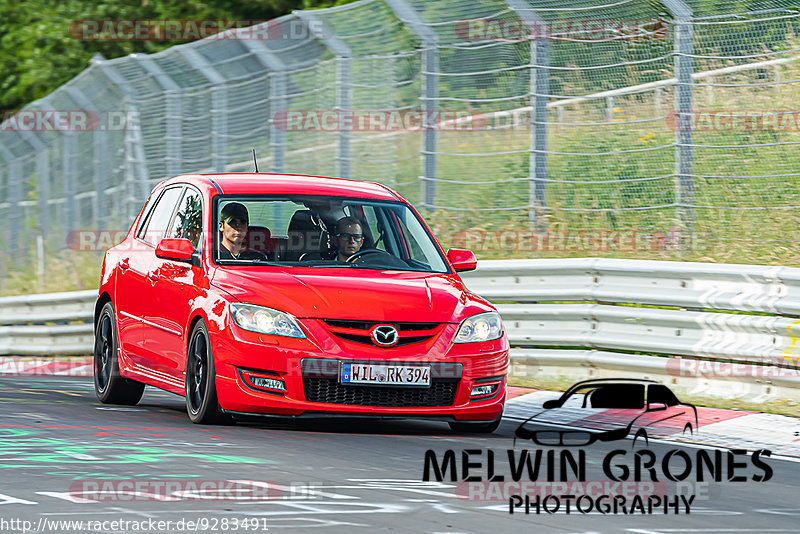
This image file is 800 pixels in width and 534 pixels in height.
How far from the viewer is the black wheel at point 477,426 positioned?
32.9 feet

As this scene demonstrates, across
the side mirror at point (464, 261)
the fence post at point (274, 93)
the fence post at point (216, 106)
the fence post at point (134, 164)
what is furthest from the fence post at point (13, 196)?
the side mirror at point (464, 261)

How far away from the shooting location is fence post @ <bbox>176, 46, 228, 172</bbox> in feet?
60.7

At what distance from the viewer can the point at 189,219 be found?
11.0m

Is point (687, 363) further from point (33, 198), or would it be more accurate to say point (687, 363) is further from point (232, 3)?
point (232, 3)

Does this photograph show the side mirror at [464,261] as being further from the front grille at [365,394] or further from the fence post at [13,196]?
the fence post at [13,196]

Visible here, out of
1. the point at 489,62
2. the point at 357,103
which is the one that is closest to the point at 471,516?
the point at 489,62

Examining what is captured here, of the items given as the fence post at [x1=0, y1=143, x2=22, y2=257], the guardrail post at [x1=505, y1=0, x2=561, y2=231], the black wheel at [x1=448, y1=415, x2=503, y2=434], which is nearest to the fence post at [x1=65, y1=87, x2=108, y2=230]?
the fence post at [x1=0, y1=143, x2=22, y2=257]

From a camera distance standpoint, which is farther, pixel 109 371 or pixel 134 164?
pixel 134 164

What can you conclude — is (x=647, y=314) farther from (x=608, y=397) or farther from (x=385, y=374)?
(x=385, y=374)

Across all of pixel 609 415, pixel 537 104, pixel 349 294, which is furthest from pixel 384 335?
pixel 537 104

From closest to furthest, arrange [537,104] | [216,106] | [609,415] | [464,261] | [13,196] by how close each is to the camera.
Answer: [464,261] < [609,415] < [537,104] < [216,106] < [13,196]

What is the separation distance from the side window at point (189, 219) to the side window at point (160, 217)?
15cm

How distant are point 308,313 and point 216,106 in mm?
10279

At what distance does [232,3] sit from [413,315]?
21.1 meters
